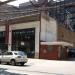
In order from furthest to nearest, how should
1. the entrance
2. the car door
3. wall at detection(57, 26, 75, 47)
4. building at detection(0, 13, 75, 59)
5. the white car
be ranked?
wall at detection(57, 26, 75, 47), the entrance, building at detection(0, 13, 75, 59), the car door, the white car

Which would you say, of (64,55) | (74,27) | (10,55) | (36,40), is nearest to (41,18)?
(36,40)

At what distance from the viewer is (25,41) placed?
5372cm

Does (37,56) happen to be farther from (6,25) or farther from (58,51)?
(6,25)

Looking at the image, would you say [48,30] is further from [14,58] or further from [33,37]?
[14,58]

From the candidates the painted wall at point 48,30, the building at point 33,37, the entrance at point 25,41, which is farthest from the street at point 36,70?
the painted wall at point 48,30

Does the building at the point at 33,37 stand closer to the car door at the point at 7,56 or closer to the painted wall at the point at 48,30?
the painted wall at the point at 48,30

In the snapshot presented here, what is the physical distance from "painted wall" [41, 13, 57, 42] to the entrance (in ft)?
7.10

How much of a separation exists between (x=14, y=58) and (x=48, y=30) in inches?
957

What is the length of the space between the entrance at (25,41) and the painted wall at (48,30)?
7.10ft

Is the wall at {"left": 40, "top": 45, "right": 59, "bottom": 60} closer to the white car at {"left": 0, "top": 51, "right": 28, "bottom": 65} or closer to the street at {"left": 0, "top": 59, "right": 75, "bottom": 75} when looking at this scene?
the white car at {"left": 0, "top": 51, "right": 28, "bottom": 65}

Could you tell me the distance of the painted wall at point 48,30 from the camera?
53469 mm

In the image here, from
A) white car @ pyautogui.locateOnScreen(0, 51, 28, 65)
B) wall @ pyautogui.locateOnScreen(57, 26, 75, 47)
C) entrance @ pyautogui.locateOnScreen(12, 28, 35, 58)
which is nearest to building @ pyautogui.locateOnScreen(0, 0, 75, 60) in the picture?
entrance @ pyautogui.locateOnScreen(12, 28, 35, 58)

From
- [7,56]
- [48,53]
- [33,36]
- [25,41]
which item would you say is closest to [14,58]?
[7,56]

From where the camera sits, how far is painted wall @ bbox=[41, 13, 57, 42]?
5347cm
